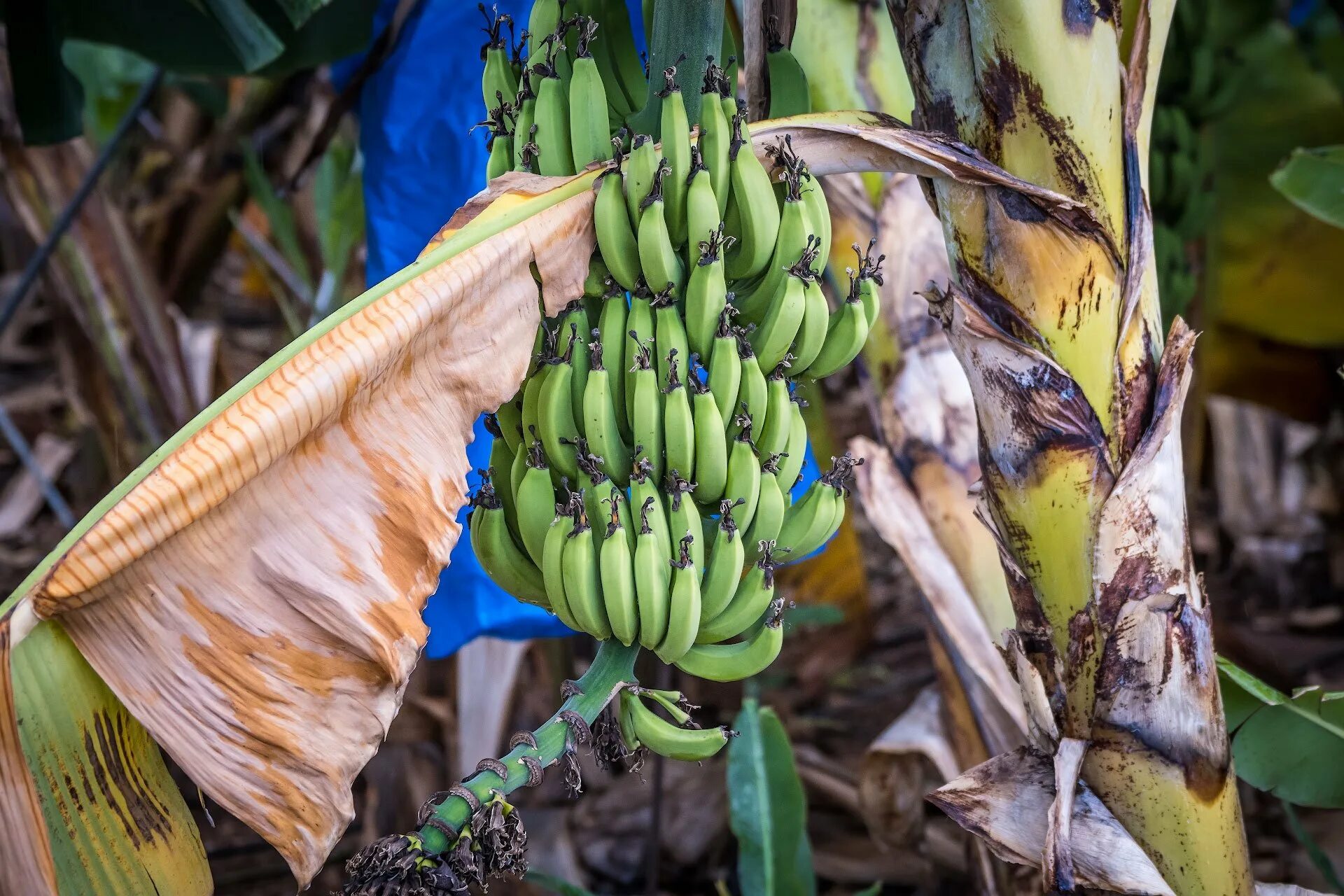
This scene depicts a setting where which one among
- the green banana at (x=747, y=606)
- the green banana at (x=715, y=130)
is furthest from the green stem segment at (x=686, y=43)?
the green banana at (x=747, y=606)

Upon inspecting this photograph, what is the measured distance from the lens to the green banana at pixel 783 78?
869 mm

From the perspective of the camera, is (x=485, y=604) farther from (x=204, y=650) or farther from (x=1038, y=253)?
(x=1038, y=253)

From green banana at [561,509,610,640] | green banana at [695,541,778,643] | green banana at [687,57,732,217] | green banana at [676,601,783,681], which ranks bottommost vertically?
green banana at [676,601,783,681]

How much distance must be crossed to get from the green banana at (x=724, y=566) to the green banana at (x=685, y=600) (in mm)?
27

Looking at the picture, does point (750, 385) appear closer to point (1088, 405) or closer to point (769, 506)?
point (769, 506)

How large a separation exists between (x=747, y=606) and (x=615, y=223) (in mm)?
313

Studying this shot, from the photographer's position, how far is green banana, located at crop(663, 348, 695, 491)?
0.71 meters

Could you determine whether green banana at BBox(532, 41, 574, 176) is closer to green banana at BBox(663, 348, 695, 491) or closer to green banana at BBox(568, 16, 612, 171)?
green banana at BBox(568, 16, 612, 171)

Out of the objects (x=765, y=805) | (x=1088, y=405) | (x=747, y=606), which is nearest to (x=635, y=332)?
(x=747, y=606)

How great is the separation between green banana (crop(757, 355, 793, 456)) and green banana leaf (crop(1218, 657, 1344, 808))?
61cm

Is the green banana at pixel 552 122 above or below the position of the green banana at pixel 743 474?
above

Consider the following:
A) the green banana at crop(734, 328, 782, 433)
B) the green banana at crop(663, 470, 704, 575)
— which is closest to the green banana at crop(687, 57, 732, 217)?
the green banana at crop(734, 328, 782, 433)

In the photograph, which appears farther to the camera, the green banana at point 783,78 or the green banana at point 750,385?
the green banana at point 783,78

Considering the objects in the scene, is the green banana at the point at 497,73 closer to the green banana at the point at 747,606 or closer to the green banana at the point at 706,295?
the green banana at the point at 706,295
